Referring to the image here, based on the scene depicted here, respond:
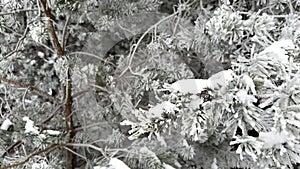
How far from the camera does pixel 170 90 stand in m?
1.03

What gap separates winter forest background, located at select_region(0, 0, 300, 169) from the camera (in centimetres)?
97

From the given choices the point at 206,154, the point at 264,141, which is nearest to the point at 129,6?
the point at 206,154

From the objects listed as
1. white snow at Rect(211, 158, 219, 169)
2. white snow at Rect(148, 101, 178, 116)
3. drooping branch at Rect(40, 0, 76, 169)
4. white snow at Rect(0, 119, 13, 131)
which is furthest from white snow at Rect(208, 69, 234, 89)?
white snow at Rect(0, 119, 13, 131)

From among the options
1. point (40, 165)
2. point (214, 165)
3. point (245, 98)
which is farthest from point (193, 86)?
point (214, 165)

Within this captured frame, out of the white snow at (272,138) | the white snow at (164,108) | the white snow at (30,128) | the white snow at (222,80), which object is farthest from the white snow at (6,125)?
the white snow at (272,138)

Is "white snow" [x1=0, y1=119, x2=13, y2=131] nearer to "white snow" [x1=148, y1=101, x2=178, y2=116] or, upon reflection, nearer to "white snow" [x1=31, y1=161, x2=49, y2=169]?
"white snow" [x1=31, y1=161, x2=49, y2=169]

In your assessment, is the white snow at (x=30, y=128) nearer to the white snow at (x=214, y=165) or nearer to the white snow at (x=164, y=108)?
the white snow at (x=164, y=108)

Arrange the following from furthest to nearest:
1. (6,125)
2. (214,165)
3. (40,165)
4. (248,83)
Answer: (214,165), (6,125), (40,165), (248,83)

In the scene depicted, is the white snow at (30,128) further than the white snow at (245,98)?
Yes

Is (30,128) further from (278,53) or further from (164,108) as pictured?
(278,53)

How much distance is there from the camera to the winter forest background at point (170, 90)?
3.19ft

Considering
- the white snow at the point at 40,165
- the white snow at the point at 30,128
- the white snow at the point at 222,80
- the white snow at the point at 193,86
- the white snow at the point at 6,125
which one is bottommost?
the white snow at the point at 40,165

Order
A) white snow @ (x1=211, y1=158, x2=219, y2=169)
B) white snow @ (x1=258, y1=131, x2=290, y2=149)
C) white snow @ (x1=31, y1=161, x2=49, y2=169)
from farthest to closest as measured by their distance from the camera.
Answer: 1. white snow @ (x1=211, y1=158, x2=219, y2=169)
2. white snow @ (x1=31, y1=161, x2=49, y2=169)
3. white snow @ (x1=258, y1=131, x2=290, y2=149)

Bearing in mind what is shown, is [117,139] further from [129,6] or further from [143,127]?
[143,127]
